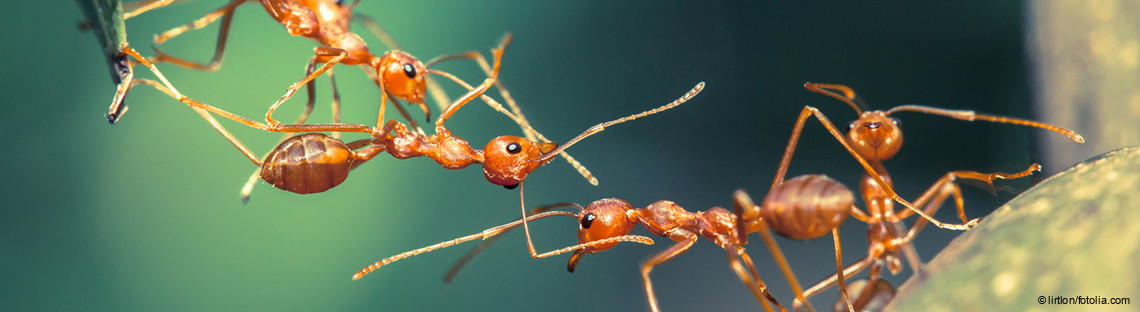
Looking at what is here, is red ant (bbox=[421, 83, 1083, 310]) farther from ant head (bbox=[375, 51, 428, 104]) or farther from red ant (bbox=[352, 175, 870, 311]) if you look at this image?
ant head (bbox=[375, 51, 428, 104])

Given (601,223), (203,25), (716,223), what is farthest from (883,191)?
(203,25)

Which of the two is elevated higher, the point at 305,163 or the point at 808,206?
the point at 305,163

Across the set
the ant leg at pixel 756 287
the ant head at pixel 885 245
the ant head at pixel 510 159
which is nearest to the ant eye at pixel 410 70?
the ant head at pixel 510 159

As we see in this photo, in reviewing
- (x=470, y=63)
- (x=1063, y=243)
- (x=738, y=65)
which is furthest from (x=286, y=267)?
(x=1063, y=243)

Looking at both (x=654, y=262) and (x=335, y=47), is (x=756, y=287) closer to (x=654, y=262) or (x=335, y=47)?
(x=654, y=262)

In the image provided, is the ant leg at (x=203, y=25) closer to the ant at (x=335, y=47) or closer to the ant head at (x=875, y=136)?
the ant at (x=335, y=47)

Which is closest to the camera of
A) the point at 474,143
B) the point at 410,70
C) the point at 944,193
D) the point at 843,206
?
the point at 843,206
